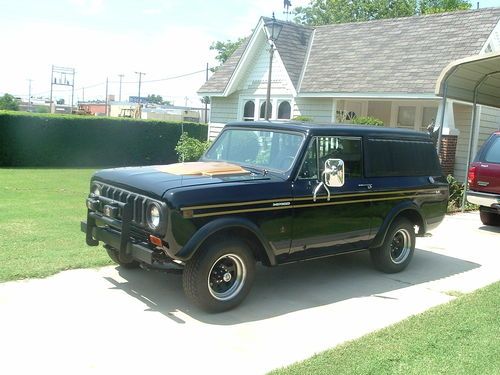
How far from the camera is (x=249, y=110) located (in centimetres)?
1964

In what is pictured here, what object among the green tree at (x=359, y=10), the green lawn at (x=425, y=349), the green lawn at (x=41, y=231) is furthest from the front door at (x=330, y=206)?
the green tree at (x=359, y=10)

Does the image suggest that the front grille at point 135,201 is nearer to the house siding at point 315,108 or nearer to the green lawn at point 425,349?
the green lawn at point 425,349

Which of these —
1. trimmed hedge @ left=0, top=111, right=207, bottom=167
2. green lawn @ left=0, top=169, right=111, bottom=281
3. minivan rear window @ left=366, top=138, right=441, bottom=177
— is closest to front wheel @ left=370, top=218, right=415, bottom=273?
minivan rear window @ left=366, top=138, right=441, bottom=177

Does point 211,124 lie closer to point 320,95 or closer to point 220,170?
point 320,95

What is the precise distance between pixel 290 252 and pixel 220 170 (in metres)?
1.13

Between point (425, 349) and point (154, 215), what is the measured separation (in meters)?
2.58

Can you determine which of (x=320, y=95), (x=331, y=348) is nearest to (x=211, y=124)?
(x=320, y=95)

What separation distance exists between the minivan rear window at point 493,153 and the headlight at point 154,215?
24.9 ft

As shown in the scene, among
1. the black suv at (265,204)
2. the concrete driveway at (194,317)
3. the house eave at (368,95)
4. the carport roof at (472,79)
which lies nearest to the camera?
the concrete driveway at (194,317)

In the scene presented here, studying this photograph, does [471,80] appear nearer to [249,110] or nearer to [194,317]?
[249,110]

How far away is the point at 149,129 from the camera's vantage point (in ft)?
76.9

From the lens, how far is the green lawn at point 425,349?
4.00 metres

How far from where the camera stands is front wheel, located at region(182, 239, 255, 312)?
4969 mm

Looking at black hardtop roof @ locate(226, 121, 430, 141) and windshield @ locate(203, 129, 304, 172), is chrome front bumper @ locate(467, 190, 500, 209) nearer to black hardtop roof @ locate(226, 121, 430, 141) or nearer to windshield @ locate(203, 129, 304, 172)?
black hardtop roof @ locate(226, 121, 430, 141)
